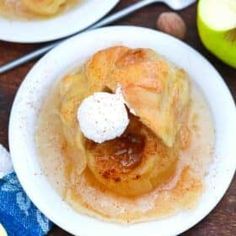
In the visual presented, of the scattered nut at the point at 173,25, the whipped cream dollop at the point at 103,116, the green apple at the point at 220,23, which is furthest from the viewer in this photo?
the scattered nut at the point at 173,25

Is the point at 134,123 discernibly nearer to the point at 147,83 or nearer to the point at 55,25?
the point at 147,83

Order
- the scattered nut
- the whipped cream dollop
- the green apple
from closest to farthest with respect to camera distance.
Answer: the whipped cream dollop < the green apple < the scattered nut

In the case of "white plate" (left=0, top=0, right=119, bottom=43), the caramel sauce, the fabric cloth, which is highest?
"white plate" (left=0, top=0, right=119, bottom=43)

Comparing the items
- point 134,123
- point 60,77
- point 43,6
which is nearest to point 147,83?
point 134,123

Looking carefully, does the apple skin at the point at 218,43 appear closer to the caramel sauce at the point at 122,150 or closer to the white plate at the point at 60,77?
the white plate at the point at 60,77

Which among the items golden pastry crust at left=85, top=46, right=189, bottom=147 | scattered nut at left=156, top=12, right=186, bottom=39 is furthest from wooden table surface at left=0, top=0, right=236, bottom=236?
golden pastry crust at left=85, top=46, right=189, bottom=147

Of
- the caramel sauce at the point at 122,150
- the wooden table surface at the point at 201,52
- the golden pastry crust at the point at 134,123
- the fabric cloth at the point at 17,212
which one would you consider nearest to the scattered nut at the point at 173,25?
the wooden table surface at the point at 201,52

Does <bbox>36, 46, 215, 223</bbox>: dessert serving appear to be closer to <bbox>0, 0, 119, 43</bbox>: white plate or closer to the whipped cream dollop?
the whipped cream dollop

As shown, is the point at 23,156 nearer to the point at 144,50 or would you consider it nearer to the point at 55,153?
the point at 55,153
